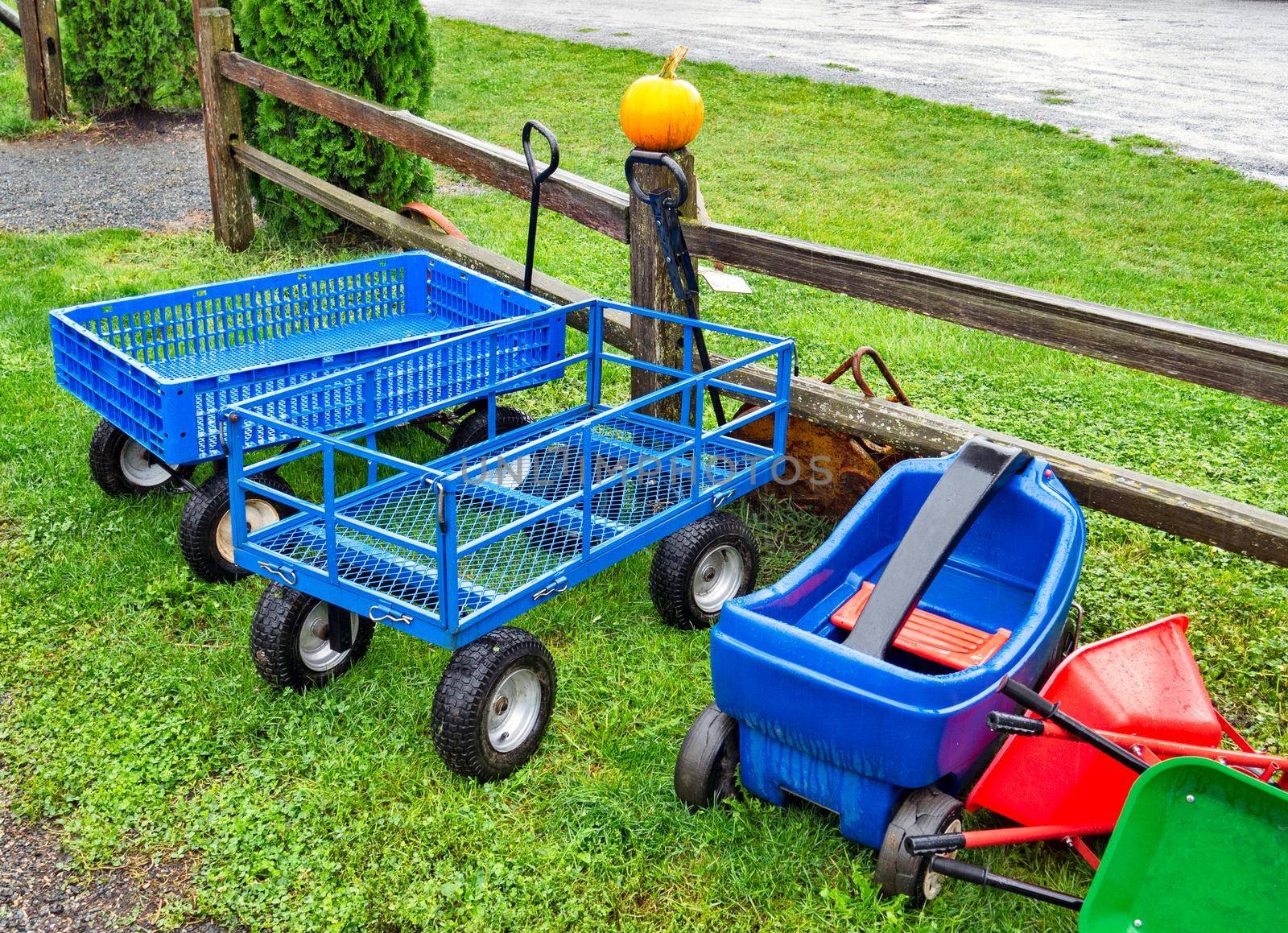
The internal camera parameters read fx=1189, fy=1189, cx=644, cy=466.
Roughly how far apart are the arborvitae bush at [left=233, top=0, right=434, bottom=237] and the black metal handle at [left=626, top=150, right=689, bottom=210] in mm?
3903

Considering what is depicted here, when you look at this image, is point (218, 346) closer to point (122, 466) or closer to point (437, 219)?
point (122, 466)

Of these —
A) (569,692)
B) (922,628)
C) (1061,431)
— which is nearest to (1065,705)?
(922,628)

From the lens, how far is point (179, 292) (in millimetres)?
4801

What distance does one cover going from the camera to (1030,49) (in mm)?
16422

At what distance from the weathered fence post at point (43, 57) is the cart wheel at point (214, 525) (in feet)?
26.8

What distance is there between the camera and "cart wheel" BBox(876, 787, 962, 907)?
2.86 m

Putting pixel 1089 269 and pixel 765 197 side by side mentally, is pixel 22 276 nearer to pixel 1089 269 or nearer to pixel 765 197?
pixel 765 197

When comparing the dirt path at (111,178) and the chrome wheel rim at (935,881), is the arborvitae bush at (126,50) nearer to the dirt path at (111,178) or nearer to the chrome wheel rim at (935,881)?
the dirt path at (111,178)

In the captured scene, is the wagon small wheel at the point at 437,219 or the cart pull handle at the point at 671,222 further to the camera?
the wagon small wheel at the point at 437,219

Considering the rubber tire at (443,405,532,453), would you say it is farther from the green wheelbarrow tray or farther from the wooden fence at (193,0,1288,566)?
the green wheelbarrow tray

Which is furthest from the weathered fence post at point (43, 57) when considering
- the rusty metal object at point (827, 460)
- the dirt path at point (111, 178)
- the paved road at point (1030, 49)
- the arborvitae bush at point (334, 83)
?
the rusty metal object at point (827, 460)

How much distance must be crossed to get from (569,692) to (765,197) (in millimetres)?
6815

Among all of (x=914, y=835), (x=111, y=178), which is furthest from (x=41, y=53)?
(x=914, y=835)

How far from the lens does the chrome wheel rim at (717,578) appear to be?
4.12 meters
